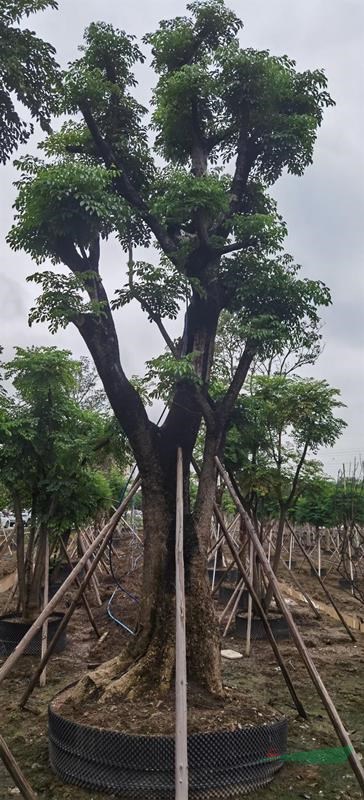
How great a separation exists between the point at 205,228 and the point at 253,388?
14.0 feet

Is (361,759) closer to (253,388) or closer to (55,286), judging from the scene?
(55,286)

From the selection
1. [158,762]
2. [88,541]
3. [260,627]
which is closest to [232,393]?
[158,762]

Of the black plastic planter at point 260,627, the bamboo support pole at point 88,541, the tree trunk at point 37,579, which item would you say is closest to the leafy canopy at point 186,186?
the tree trunk at point 37,579

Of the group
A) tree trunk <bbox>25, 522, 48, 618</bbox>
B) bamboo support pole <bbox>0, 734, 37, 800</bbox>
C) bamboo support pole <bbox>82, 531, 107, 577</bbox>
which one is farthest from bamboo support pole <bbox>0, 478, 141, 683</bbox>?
bamboo support pole <bbox>82, 531, 107, 577</bbox>

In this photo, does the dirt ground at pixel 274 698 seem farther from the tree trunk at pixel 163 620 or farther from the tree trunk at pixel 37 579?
the tree trunk at pixel 37 579

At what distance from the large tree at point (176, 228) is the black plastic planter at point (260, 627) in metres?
4.25

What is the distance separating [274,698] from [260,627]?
129 inches

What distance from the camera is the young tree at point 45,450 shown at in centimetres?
848

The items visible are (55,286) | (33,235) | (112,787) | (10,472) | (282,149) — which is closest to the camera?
(112,787)

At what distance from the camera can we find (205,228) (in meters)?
6.97

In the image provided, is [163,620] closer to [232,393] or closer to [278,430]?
[232,393]

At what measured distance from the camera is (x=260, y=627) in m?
10.3

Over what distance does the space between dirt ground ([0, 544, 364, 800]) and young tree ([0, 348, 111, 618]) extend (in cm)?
134

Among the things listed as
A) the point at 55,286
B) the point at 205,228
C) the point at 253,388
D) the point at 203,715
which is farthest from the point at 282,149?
the point at 203,715
